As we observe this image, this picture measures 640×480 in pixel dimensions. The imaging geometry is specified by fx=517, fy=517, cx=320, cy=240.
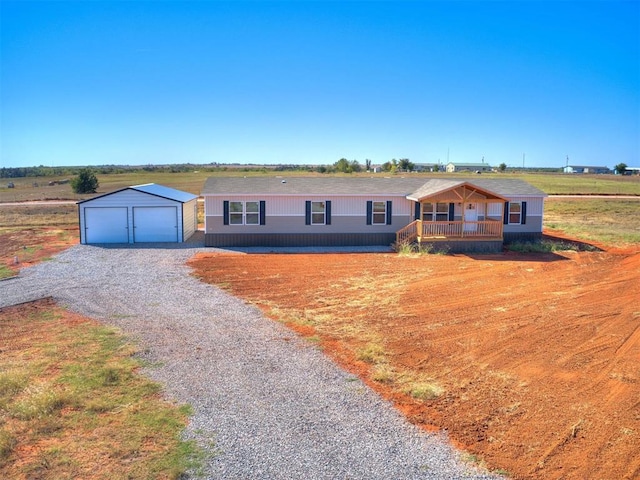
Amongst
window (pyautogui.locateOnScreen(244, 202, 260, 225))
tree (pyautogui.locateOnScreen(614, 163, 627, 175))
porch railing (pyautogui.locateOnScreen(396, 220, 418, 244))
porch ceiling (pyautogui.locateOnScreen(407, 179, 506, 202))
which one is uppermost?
tree (pyautogui.locateOnScreen(614, 163, 627, 175))

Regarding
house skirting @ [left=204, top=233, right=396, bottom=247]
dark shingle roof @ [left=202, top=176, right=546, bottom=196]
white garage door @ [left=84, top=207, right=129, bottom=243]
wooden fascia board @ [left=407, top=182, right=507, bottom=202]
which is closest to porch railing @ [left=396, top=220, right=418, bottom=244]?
house skirting @ [left=204, top=233, right=396, bottom=247]

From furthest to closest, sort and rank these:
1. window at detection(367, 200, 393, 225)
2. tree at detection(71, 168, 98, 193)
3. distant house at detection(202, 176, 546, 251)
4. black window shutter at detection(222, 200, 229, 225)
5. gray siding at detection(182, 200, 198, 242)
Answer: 1. tree at detection(71, 168, 98, 193)
2. gray siding at detection(182, 200, 198, 242)
3. window at detection(367, 200, 393, 225)
4. black window shutter at detection(222, 200, 229, 225)
5. distant house at detection(202, 176, 546, 251)

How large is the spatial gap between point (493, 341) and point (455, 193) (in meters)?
14.1

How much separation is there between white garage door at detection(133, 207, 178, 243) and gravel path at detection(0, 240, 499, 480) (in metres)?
10.0

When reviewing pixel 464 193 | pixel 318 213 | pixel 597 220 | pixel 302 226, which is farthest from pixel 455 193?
pixel 597 220

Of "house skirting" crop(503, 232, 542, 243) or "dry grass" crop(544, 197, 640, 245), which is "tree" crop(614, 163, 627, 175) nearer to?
"dry grass" crop(544, 197, 640, 245)

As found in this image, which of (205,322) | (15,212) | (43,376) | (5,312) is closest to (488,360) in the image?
(205,322)

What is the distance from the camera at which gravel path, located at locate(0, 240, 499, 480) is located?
262 inches

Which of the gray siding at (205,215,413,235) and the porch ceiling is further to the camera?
the gray siding at (205,215,413,235)

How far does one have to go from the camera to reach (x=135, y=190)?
25.9 metres

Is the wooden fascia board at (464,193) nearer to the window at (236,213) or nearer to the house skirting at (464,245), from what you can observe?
the house skirting at (464,245)

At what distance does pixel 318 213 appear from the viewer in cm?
2553

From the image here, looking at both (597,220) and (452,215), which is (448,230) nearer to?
(452,215)

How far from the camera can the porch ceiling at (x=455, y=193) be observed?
24.1m
